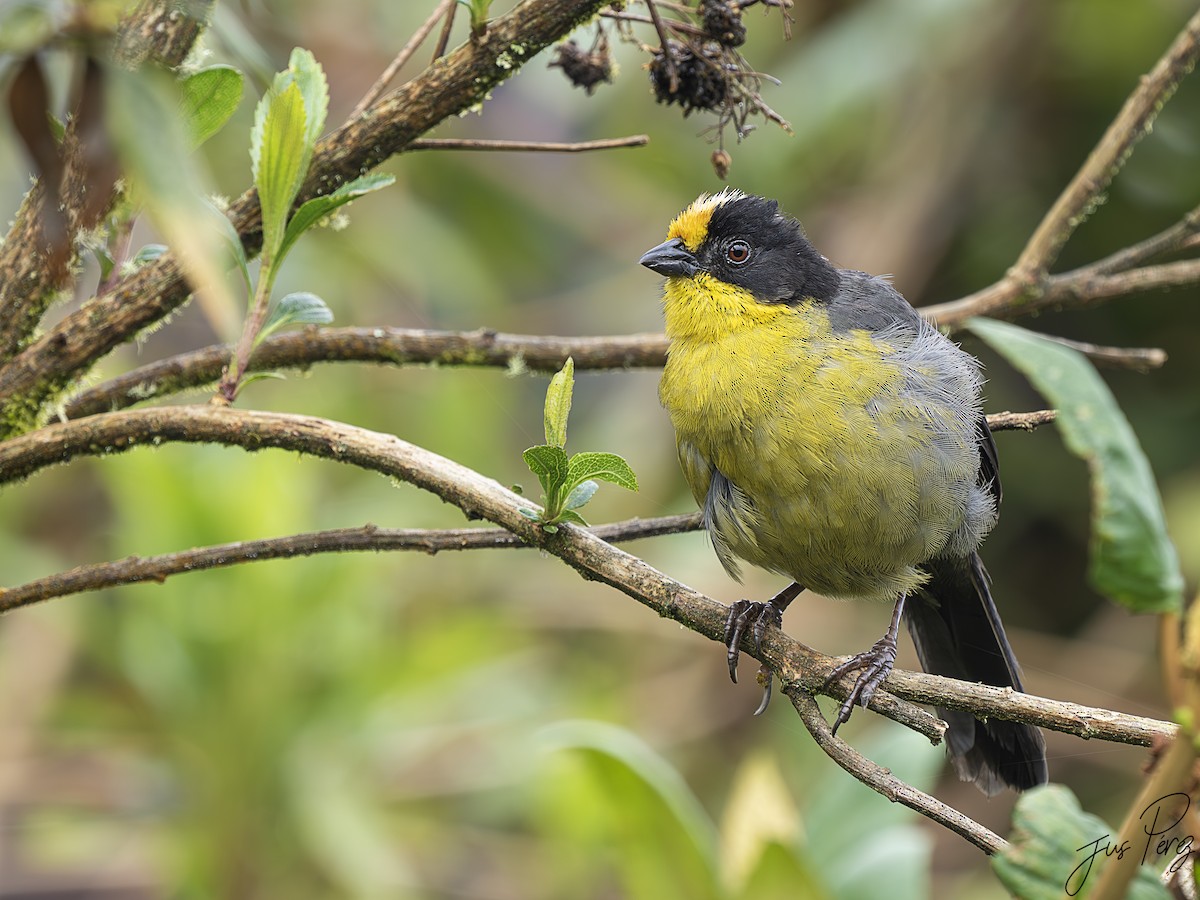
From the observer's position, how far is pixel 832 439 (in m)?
2.39

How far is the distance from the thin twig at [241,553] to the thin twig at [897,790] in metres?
0.49

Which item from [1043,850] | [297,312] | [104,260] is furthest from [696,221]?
[1043,850]

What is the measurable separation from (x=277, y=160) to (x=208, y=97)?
5.8 inches

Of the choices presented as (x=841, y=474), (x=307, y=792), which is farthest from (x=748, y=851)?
(x=307, y=792)

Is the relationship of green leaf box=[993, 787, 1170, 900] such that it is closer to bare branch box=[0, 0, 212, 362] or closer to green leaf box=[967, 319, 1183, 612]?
green leaf box=[967, 319, 1183, 612]

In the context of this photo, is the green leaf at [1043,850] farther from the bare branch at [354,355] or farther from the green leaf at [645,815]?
the green leaf at [645,815]

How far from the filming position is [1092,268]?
8.21ft

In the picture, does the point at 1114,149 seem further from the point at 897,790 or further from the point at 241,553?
the point at 241,553

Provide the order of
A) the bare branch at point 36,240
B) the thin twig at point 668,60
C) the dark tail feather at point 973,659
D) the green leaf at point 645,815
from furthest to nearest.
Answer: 1. the green leaf at point 645,815
2. the dark tail feather at point 973,659
3. the thin twig at point 668,60
4. the bare branch at point 36,240

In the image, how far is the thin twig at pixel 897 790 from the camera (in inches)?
54.5

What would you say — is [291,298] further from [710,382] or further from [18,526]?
[18,526]

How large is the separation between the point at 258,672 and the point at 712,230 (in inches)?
73.8

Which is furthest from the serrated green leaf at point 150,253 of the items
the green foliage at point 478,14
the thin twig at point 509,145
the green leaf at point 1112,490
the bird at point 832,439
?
the green leaf at point 1112,490

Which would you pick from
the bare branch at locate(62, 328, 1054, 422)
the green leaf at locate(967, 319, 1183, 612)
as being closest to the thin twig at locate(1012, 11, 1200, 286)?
the bare branch at locate(62, 328, 1054, 422)
